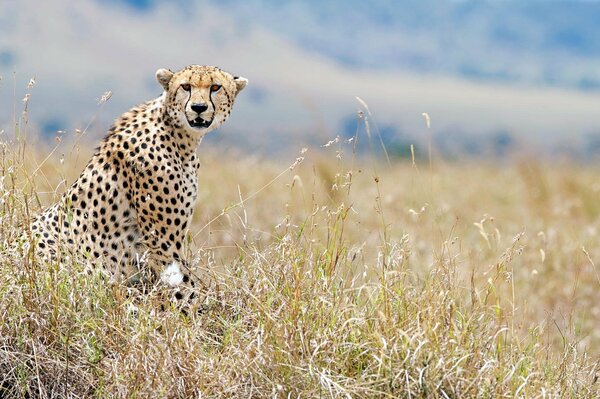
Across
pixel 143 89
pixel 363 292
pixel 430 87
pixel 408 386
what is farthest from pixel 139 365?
pixel 430 87

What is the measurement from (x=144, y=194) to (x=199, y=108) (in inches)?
15.5

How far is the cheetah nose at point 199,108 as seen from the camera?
135 inches

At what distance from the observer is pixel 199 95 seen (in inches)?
135

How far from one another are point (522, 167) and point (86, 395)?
6826 millimetres

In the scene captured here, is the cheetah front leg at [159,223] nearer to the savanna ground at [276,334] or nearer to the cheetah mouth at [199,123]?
the savanna ground at [276,334]

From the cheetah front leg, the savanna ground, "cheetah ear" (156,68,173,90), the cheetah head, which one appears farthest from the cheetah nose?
the savanna ground

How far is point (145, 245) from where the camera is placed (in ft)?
12.0

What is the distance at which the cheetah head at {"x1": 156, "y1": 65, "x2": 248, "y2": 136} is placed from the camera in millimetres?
3451

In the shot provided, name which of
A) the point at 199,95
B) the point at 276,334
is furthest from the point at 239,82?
the point at 276,334

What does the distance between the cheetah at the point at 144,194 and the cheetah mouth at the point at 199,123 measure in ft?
0.04

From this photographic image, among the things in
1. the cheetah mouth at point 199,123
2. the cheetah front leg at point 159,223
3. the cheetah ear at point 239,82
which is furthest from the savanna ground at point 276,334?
the cheetah ear at point 239,82

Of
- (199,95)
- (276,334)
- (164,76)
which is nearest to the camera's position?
(276,334)

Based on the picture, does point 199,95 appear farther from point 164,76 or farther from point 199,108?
point 164,76

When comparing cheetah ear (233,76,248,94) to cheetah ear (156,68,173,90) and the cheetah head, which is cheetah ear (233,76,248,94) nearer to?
the cheetah head
